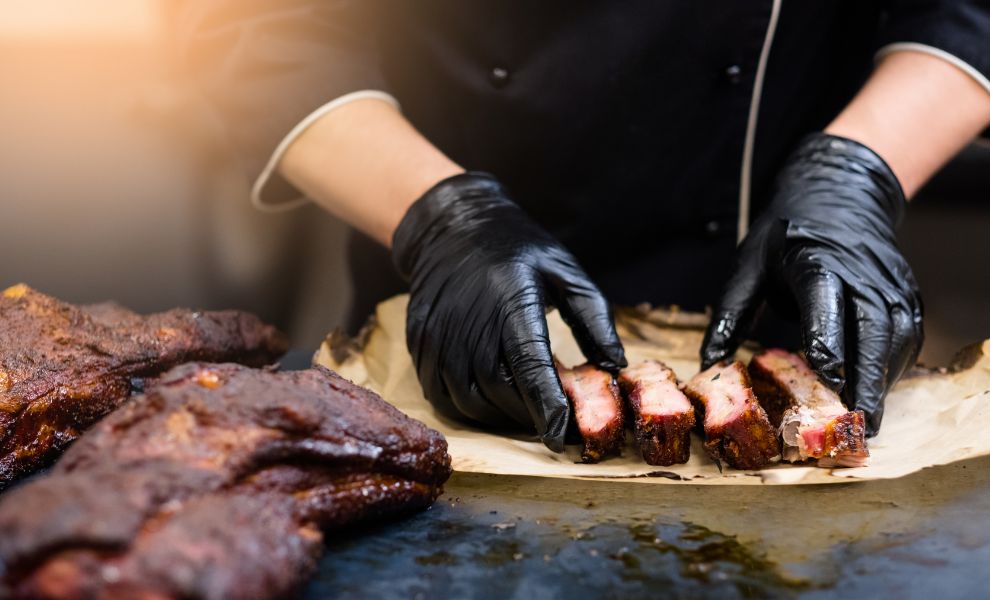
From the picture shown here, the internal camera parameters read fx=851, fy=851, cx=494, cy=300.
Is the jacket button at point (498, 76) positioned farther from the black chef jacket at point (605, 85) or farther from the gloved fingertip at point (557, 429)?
the gloved fingertip at point (557, 429)

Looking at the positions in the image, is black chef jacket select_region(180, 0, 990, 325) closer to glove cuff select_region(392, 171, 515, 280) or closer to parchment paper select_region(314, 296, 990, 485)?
parchment paper select_region(314, 296, 990, 485)

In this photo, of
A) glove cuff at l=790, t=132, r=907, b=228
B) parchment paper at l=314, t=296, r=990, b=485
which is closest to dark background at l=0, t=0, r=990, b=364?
parchment paper at l=314, t=296, r=990, b=485

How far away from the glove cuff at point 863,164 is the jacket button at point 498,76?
1272mm

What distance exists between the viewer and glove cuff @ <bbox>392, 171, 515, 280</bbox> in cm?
306

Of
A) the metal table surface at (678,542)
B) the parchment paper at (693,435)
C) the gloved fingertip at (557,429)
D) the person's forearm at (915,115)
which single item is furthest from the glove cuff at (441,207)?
the person's forearm at (915,115)

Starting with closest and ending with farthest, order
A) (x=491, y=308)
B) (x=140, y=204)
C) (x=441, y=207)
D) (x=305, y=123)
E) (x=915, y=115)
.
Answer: (x=491, y=308), (x=441, y=207), (x=915, y=115), (x=305, y=123), (x=140, y=204)

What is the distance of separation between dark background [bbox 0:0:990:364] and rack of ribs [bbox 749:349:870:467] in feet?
8.40

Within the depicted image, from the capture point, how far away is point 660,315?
3611mm

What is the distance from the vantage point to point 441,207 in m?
3.07

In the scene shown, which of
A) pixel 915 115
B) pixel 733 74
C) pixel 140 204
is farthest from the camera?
pixel 140 204

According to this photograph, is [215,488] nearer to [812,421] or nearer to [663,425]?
[663,425]

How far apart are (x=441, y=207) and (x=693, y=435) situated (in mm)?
1180

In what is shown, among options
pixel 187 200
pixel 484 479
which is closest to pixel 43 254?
pixel 187 200

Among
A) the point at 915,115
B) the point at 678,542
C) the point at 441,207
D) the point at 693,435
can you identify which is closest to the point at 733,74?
the point at 915,115
